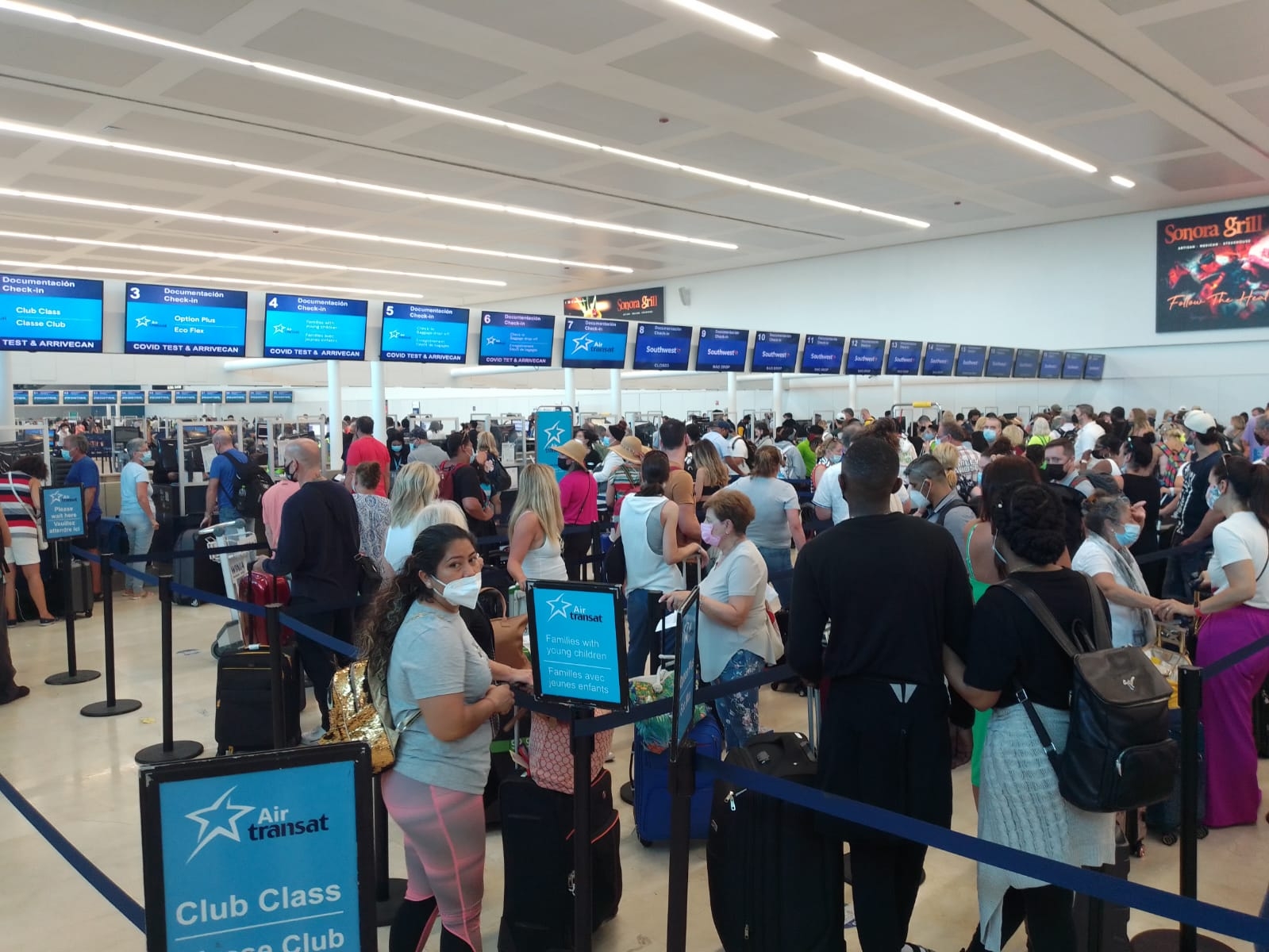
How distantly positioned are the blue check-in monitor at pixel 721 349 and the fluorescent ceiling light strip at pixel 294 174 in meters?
5.23

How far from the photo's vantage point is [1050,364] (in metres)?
17.9

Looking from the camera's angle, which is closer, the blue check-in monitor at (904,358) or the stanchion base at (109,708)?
the stanchion base at (109,708)

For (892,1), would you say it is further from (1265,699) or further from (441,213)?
(441,213)

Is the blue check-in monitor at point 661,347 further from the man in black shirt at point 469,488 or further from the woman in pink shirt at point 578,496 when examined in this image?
the woman in pink shirt at point 578,496

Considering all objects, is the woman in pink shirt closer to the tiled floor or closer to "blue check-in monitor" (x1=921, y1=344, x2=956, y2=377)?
the tiled floor

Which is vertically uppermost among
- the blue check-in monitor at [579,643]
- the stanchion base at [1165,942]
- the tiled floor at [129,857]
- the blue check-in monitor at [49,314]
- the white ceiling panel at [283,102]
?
the white ceiling panel at [283,102]

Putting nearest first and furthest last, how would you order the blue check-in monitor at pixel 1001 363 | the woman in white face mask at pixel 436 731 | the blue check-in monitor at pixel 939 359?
the woman in white face mask at pixel 436 731 < the blue check-in monitor at pixel 939 359 < the blue check-in monitor at pixel 1001 363

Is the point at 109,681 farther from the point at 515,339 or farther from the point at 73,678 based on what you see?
the point at 515,339

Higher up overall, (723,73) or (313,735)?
(723,73)

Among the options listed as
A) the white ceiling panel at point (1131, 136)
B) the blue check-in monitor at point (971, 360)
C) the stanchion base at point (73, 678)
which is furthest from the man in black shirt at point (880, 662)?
the blue check-in monitor at point (971, 360)

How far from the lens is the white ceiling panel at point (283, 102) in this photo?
32.4 feet

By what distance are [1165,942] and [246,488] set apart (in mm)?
8604

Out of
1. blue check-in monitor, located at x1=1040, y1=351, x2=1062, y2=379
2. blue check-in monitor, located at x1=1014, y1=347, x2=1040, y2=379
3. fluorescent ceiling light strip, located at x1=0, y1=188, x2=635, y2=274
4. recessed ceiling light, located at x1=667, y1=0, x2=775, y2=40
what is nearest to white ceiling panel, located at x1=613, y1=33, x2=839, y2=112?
recessed ceiling light, located at x1=667, y1=0, x2=775, y2=40

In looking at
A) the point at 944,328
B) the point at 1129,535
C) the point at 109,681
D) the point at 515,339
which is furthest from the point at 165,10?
the point at 944,328
